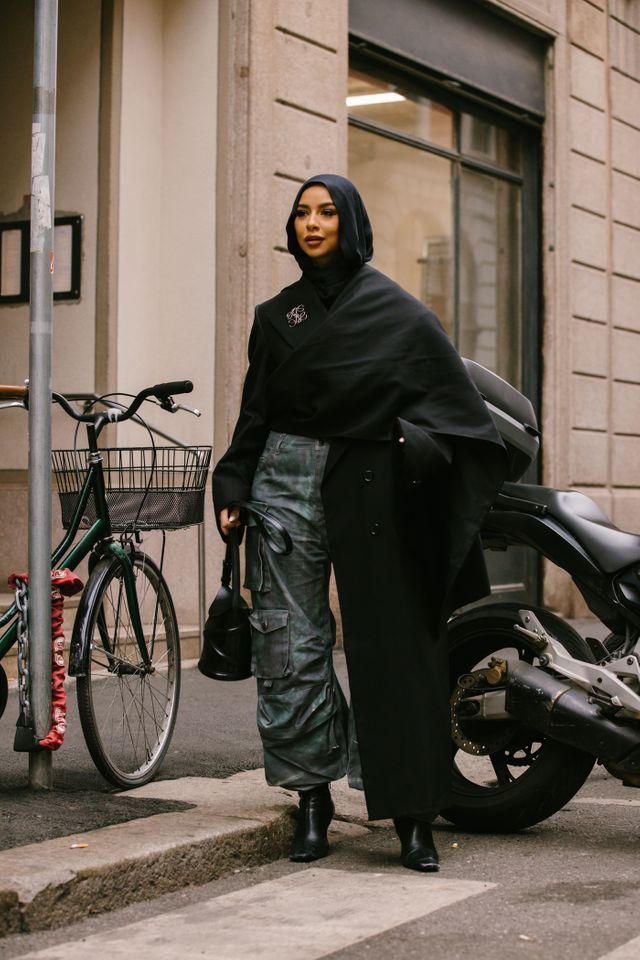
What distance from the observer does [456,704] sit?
14.9 feet

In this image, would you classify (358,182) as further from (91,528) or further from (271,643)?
(271,643)

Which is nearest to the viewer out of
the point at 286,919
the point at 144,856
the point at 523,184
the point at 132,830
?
the point at 286,919

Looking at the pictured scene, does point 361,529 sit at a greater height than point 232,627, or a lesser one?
greater

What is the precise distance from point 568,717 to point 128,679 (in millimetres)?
1465

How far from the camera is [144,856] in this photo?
3.80 metres

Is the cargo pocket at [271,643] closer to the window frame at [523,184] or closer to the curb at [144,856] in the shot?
the curb at [144,856]

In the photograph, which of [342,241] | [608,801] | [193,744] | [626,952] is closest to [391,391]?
[342,241]

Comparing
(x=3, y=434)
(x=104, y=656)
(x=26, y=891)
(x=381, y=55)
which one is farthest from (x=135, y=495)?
(x=381, y=55)

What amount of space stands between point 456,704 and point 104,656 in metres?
1.10

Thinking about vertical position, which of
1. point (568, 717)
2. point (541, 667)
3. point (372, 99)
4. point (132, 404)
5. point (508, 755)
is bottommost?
point (508, 755)

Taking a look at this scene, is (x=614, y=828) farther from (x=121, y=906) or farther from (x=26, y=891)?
(x=26, y=891)

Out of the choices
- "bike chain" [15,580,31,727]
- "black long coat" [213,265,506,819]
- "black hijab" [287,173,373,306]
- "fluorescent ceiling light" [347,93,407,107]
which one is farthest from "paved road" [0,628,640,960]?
"fluorescent ceiling light" [347,93,407,107]

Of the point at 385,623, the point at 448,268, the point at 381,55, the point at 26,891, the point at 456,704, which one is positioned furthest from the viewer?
the point at 448,268

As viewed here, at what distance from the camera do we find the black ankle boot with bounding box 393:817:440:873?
159 inches
